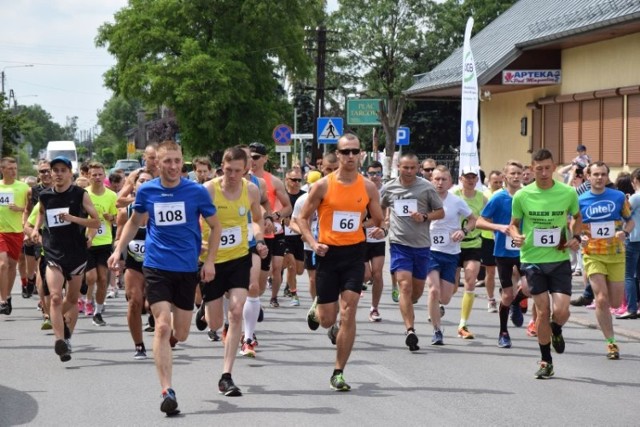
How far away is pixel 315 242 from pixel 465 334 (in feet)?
12.8

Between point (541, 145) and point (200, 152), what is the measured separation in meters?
28.6

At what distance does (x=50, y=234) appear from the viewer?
11.4 metres

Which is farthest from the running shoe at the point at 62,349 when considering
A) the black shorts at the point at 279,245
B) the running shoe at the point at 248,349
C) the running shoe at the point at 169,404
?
the black shorts at the point at 279,245

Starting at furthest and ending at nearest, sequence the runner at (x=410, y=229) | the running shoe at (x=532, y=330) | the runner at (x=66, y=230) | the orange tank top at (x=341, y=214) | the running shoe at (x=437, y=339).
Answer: the running shoe at (x=532, y=330) < the running shoe at (x=437, y=339) < the runner at (x=410, y=229) < the runner at (x=66, y=230) < the orange tank top at (x=341, y=214)

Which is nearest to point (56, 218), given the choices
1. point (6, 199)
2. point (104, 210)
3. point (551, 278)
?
point (104, 210)

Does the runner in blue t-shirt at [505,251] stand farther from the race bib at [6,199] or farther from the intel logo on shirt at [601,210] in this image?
the race bib at [6,199]

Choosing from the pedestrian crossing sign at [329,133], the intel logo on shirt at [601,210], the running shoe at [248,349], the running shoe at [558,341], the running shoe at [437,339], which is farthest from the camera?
the pedestrian crossing sign at [329,133]

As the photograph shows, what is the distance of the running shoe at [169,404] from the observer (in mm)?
8117

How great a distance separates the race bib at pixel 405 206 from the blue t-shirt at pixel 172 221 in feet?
11.0

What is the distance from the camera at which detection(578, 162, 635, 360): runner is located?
37.1 ft

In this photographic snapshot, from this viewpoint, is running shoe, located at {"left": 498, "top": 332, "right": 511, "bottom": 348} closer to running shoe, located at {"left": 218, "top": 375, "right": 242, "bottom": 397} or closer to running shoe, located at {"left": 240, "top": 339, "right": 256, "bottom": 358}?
running shoe, located at {"left": 240, "top": 339, "right": 256, "bottom": 358}

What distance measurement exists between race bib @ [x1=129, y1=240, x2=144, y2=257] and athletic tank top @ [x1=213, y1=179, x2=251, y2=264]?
1.73 m

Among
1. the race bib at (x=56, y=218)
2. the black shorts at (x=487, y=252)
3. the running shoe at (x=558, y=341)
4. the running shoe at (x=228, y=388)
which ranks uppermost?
the race bib at (x=56, y=218)

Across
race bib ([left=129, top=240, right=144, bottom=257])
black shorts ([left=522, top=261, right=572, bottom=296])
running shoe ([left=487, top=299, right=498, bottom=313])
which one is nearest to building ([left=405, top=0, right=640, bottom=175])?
running shoe ([left=487, top=299, right=498, bottom=313])
